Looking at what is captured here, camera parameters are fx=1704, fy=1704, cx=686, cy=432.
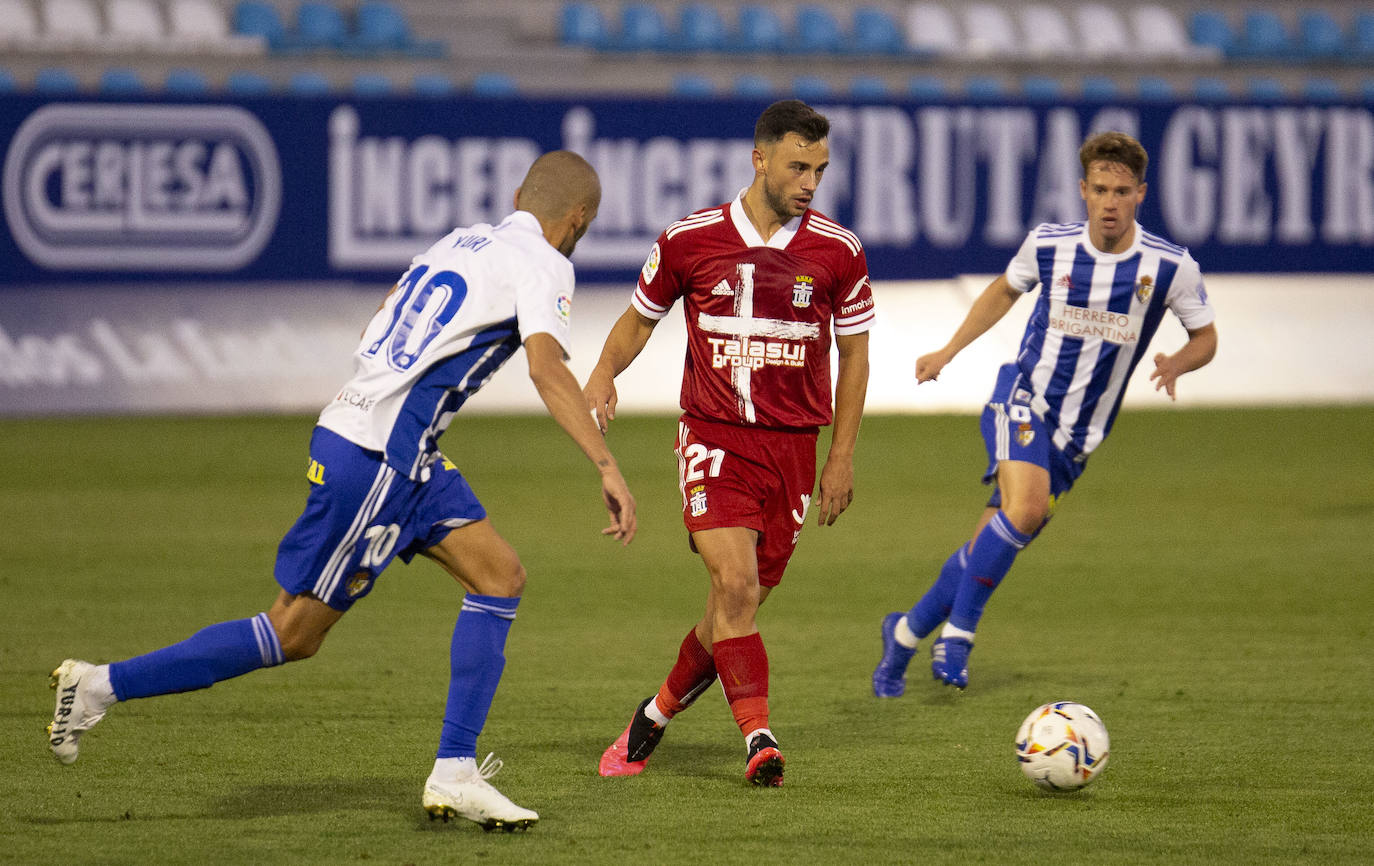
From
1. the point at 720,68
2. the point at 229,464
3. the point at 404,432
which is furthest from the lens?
the point at 720,68

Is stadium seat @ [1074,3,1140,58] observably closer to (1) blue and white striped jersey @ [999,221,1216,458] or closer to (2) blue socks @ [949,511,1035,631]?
(1) blue and white striped jersey @ [999,221,1216,458]

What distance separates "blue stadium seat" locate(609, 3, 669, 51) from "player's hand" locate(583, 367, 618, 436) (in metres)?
13.4

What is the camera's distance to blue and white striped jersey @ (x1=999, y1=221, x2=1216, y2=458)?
19.9ft

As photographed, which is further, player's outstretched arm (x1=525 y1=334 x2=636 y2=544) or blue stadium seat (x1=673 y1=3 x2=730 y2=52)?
blue stadium seat (x1=673 y1=3 x2=730 y2=52)

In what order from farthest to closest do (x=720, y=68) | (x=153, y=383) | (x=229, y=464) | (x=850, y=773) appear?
(x=720, y=68) → (x=153, y=383) → (x=229, y=464) → (x=850, y=773)

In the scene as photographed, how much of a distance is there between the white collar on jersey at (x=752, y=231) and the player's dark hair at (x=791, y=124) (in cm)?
19

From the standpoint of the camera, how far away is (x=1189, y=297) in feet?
19.9

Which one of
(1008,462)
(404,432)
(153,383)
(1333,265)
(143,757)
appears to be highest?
(404,432)

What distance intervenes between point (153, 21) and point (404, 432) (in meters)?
14.2

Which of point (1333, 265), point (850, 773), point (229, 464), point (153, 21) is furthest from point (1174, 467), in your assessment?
point (153, 21)

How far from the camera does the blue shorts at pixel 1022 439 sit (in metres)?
6.11

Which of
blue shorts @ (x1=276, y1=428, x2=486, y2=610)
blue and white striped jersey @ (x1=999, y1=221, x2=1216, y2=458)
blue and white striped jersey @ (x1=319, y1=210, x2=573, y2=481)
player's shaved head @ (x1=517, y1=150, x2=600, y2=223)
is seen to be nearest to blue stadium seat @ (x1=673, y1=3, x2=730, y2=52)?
blue and white striped jersey @ (x1=999, y1=221, x2=1216, y2=458)

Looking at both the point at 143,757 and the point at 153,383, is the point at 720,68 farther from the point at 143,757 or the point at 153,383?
the point at 143,757

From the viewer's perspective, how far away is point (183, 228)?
13.5 metres
